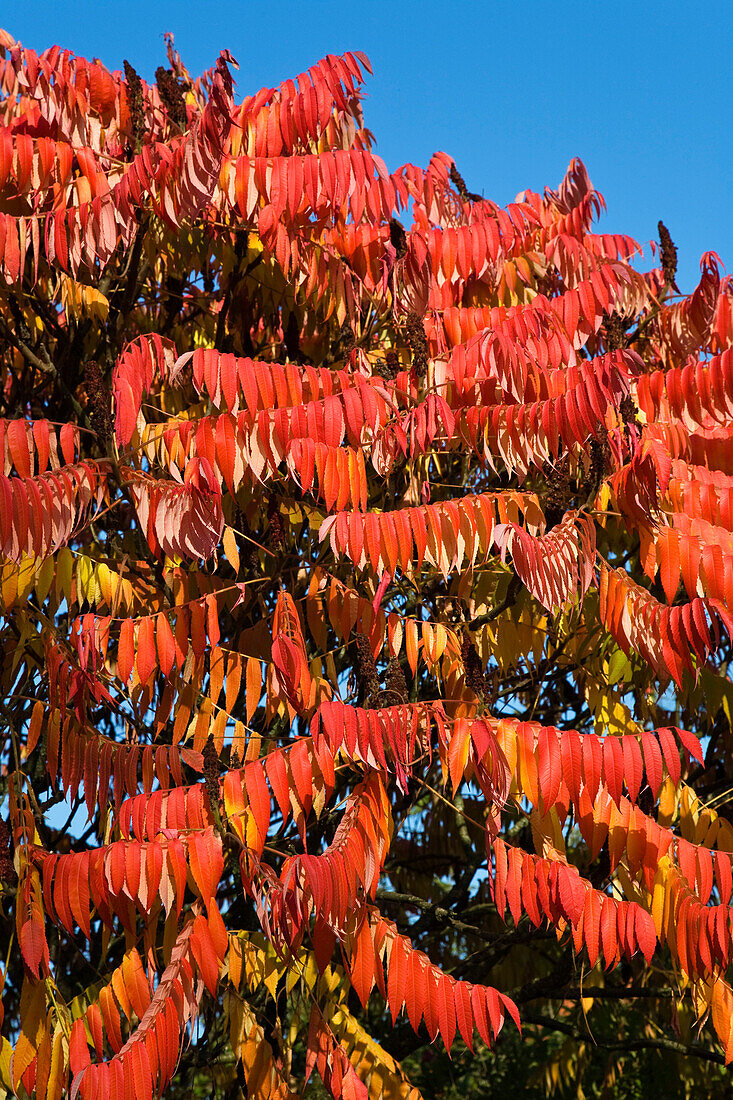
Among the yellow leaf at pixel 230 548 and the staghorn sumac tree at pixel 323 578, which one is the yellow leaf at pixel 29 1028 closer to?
the staghorn sumac tree at pixel 323 578

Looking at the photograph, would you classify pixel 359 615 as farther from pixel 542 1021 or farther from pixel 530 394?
pixel 542 1021

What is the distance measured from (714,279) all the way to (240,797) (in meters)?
3.13

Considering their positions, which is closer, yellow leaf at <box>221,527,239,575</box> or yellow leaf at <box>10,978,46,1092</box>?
yellow leaf at <box>10,978,46,1092</box>

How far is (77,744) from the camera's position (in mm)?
3484

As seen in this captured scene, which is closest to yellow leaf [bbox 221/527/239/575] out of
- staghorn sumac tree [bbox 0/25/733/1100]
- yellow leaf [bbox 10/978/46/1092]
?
staghorn sumac tree [bbox 0/25/733/1100]

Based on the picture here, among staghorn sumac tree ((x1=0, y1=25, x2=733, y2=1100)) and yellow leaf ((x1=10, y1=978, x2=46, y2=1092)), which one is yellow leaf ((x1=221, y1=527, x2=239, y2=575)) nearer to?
staghorn sumac tree ((x1=0, y1=25, x2=733, y2=1100))

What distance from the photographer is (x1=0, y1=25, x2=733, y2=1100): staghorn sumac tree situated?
10.3 feet

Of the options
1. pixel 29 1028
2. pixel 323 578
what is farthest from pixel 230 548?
pixel 29 1028

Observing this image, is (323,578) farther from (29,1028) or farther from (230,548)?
(29,1028)

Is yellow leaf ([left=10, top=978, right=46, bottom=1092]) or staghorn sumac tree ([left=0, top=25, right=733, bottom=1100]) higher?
staghorn sumac tree ([left=0, top=25, right=733, bottom=1100])

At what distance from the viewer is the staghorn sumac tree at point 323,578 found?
10.3 ft

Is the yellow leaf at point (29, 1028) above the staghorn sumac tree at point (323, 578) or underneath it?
underneath

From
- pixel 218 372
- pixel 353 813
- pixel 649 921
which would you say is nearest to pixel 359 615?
pixel 353 813

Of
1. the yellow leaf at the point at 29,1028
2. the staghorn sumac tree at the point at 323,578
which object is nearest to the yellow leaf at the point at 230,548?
the staghorn sumac tree at the point at 323,578
